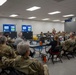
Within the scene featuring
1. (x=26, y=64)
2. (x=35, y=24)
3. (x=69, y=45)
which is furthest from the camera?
(x=35, y=24)

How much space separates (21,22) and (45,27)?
13.4 feet

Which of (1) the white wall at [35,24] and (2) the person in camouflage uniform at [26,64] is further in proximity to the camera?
(1) the white wall at [35,24]

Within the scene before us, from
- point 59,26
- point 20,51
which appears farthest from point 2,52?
point 59,26

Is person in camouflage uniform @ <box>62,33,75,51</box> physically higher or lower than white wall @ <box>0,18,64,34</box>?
lower

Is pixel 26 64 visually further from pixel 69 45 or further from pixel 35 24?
pixel 35 24

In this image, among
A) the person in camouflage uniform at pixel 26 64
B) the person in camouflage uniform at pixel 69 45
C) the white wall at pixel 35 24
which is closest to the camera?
the person in camouflage uniform at pixel 26 64

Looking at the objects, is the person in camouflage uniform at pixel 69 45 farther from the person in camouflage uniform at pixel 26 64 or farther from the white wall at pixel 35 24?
the white wall at pixel 35 24

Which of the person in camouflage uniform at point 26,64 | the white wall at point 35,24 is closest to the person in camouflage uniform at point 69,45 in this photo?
the person in camouflage uniform at point 26,64

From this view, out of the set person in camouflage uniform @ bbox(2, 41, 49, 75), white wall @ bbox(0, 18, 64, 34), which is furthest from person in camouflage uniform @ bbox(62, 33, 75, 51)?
white wall @ bbox(0, 18, 64, 34)

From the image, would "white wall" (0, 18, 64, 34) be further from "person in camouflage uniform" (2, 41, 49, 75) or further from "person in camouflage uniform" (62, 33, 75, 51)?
"person in camouflage uniform" (2, 41, 49, 75)

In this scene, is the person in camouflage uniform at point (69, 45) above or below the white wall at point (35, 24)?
below

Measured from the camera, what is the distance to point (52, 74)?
12.0 feet

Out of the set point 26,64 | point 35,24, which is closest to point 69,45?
point 26,64

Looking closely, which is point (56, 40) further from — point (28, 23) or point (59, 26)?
point (59, 26)
